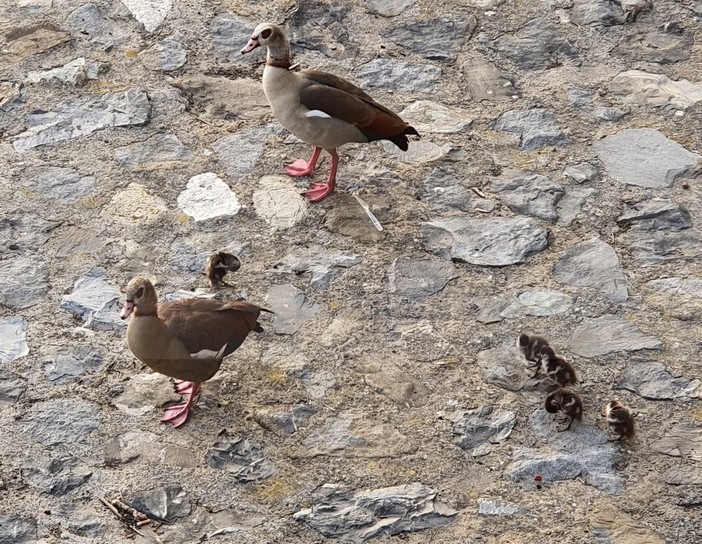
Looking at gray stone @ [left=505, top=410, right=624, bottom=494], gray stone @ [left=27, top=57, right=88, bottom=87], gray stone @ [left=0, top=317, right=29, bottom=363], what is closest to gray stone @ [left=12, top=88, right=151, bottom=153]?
gray stone @ [left=27, top=57, right=88, bottom=87]

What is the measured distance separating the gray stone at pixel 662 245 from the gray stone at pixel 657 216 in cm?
5

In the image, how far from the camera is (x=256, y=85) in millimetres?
8695

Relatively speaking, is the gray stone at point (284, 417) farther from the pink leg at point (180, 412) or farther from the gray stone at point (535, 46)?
the gray stone at point (535, 46)

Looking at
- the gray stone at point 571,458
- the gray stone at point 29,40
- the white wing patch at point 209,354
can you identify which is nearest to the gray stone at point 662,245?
the gray stone at point 571,458

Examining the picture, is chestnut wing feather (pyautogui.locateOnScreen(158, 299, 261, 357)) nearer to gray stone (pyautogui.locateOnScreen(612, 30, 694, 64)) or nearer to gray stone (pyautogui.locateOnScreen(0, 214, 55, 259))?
gray stone (pyautogui.locateOnScreen(0, 214, 55, 259))

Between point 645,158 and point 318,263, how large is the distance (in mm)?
2360

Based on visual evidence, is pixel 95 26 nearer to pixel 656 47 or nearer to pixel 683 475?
pixel 656 47

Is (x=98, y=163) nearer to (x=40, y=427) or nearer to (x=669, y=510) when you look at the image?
(x=40, y=427)

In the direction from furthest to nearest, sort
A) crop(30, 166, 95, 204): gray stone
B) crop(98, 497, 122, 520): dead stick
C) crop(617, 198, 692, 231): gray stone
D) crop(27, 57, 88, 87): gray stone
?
crop(27, 57, 88, 87): gray stone
crop(30, 166, 95, 204): gray stone
crop(617, 198, 692, 231): gray stone
crop(98, 497, 122, 520): dead stick

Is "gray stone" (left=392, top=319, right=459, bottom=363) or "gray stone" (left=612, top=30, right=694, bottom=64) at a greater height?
"gray stone" (left=612, top=30, right=694, bottom=64)

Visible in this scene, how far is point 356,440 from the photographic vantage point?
610 centimetres

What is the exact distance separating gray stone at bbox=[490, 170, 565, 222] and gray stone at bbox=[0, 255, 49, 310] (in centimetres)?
289

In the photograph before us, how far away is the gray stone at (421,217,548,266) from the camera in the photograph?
7.22 m

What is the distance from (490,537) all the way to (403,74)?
4.12 m
